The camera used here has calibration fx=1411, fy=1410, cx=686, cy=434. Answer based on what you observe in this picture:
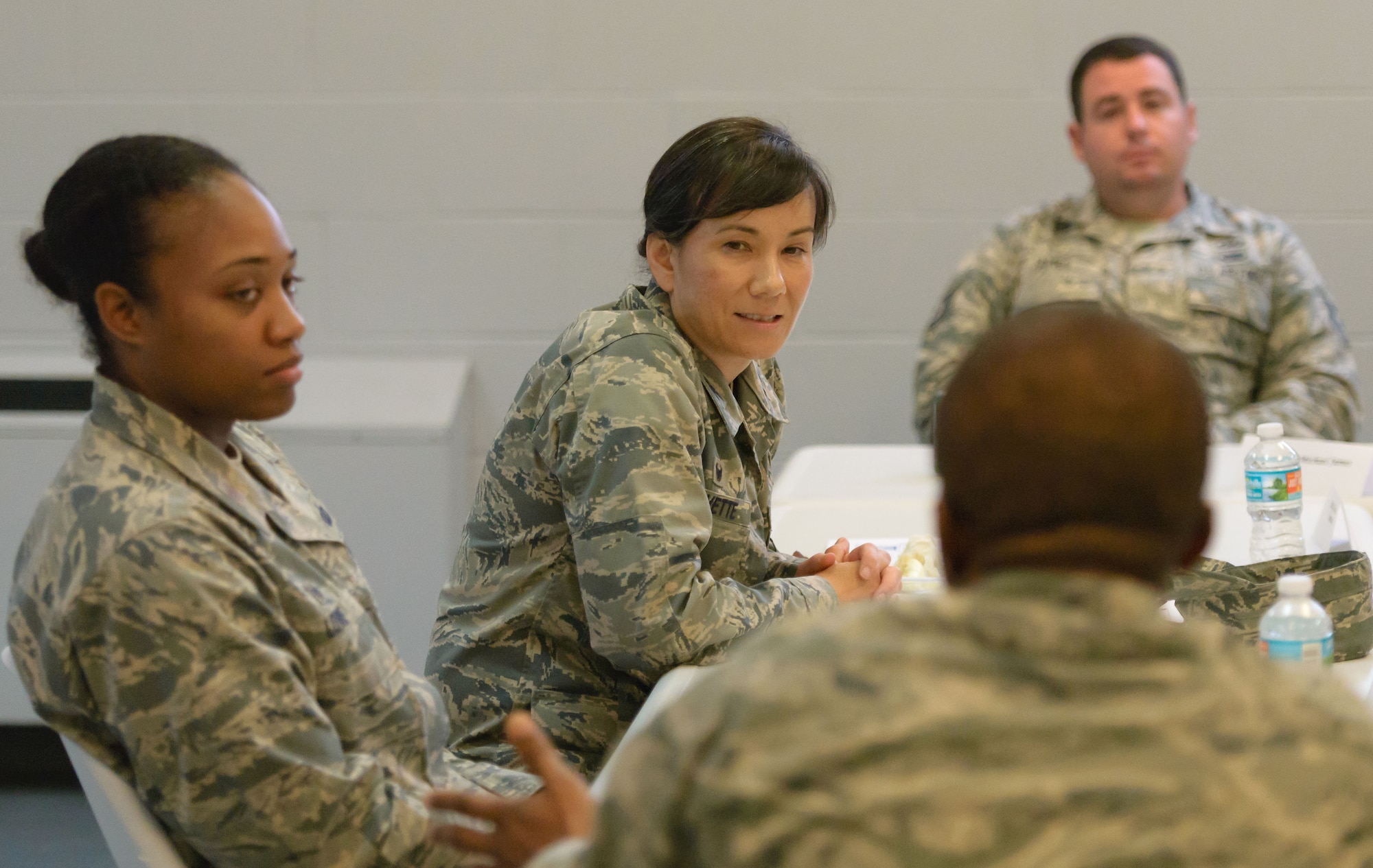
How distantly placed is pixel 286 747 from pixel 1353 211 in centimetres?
311

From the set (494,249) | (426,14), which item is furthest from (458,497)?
(426,14)

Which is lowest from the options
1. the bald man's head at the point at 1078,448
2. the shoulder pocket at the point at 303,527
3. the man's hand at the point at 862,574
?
the man's hand at the point at 862,574

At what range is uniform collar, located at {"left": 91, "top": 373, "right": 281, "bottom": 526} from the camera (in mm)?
1214

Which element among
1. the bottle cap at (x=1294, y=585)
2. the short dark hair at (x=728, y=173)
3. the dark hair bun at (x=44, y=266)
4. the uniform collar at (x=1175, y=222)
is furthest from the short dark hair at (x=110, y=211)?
the uniform collar at (x=1175, y=222)

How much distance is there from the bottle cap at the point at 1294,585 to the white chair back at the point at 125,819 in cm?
100

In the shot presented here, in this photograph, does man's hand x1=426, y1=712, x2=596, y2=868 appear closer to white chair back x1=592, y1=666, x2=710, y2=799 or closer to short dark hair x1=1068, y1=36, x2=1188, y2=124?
white chair back x1=592, y1=666, x2=710, y2=799

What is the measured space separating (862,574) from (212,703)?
855mm

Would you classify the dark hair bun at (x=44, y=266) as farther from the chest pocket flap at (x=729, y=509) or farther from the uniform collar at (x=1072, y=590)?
the uniform collar at (x=1072, y=590)

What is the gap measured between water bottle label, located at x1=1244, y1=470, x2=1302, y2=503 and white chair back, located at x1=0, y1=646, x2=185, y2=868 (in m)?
1.34

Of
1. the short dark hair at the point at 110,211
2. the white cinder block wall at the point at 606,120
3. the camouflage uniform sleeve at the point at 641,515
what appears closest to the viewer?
the short dark hair at the point at 110,211

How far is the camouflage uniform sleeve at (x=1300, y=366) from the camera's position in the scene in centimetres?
272

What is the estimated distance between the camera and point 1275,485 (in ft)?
5.86

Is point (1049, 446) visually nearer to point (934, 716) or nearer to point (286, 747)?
point (934, 716)

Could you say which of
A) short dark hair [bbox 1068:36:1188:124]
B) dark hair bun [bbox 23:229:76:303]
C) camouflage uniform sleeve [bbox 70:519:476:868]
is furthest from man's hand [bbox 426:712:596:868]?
short dark hair [bbox 1068:36:1188:124]
